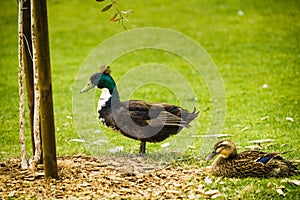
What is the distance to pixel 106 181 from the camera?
566cm

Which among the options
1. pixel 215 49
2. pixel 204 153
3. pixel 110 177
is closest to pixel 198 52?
pixel 215 49

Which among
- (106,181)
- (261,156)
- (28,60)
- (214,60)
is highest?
(214,60)

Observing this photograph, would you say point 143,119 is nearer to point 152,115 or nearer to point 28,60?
point 152,115

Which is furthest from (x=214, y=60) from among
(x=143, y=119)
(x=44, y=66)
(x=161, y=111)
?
(x=44, y=66)

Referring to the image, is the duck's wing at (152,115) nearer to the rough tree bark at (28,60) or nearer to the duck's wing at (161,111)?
the duck's wing at (161,111)

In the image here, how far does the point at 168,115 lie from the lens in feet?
21.7

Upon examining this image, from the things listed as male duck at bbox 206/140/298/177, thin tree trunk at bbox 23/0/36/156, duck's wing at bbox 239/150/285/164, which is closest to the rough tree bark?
thin tree trunk at bbox 23/0/36/156

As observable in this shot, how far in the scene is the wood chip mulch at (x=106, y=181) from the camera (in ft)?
17.5

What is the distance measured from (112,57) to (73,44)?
1.92 m

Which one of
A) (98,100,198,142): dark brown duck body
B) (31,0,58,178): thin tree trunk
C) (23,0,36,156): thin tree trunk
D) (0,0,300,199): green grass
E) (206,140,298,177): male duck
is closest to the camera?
(31,0,58,178): thin tree trunk

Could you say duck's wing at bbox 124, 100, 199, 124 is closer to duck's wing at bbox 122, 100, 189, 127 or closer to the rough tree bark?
duck's wing at bbox 122, 100, 189, 127

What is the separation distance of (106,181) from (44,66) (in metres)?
1.40

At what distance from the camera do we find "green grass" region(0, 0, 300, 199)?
301 inches

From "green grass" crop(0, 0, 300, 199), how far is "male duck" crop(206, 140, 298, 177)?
128 millimetres
